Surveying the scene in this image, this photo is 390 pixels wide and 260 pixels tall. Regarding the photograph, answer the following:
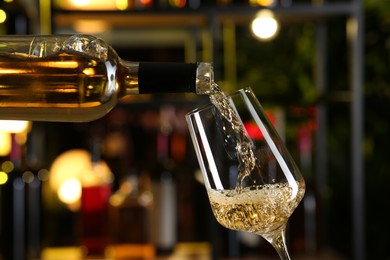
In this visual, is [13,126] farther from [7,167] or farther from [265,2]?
[265,2]

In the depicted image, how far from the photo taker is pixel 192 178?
200cm

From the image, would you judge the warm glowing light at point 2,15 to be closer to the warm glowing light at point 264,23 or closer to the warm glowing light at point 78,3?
the warm glowing light at point 78,3

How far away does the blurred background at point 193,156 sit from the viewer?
1.86m

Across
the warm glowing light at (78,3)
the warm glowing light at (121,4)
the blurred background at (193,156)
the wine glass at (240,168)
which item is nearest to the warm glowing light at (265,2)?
the blurred background at (193,156)

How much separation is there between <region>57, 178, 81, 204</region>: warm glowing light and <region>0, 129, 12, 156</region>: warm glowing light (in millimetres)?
321

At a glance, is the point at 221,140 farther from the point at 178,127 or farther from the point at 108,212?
the point at 178,127

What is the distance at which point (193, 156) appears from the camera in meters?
2.20

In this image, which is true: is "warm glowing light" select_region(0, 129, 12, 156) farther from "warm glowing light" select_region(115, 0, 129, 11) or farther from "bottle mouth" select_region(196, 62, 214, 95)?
"bottle mouth" select_region(196, 62, 214, 95)

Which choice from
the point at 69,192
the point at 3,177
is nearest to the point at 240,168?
the point at 3,177

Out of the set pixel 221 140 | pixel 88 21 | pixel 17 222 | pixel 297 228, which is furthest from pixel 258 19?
pixel 221 140

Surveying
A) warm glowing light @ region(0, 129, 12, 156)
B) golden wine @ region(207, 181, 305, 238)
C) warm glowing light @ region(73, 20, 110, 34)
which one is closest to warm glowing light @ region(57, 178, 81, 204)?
warm glowing light @ region(0, 129, 12, 156)

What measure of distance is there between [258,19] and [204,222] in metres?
0.61

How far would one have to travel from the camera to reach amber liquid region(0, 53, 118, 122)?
0.60 m

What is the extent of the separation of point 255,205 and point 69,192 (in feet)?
4.77
